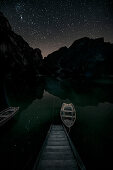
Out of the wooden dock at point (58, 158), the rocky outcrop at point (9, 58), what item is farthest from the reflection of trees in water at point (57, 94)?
the rocky outcrop at point (9, 58)

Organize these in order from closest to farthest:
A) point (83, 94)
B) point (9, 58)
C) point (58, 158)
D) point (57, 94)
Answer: point (58, 158)
point (57, 94)
point (83, 94)
point (9, 58)

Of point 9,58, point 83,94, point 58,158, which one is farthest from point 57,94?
point 9,58

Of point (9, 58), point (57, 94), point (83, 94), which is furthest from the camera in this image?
point (9, 58)

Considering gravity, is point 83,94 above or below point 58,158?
above

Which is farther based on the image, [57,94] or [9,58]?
[9,58]

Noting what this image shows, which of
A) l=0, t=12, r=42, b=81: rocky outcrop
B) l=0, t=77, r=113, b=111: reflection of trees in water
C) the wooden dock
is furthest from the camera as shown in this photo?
l=0, t=12, r=42, b=81: rocky outcrop

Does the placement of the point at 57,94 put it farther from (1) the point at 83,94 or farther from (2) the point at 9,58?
(2) the point at 9,58

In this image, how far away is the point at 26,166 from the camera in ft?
20.5

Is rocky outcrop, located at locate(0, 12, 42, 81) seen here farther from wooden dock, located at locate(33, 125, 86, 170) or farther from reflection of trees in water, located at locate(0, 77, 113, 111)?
wooden dock, located at locate(33, 125, 86, 170)

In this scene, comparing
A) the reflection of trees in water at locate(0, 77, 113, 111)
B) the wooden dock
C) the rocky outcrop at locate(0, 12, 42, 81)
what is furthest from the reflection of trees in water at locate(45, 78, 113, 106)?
the rocky outcrop at locate(0, 12, 42, 81)

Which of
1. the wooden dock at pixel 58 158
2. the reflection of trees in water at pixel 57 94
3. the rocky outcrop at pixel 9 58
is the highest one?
the rocky outcrop at pixel 9 58

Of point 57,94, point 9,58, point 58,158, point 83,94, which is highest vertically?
point 9,58

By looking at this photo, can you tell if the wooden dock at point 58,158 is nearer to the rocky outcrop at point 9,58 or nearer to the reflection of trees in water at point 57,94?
the reflection of trees in water at point 57,94

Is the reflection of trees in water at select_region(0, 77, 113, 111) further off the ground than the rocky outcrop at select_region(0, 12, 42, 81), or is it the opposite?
the rocky outcrop at select_region(0, 12, 42, 81)
